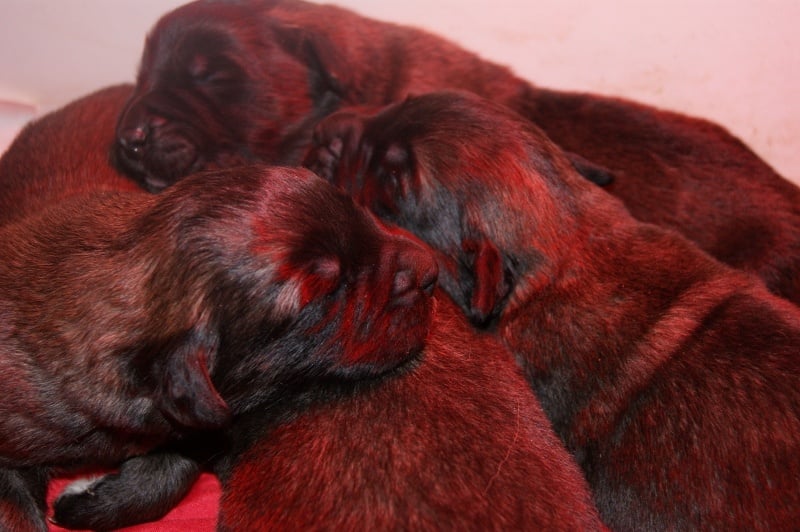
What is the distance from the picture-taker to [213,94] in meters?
3.79

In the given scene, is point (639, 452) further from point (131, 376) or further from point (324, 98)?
point (324, 98)

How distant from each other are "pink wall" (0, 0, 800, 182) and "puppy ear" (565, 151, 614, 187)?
Answer: 1300mm

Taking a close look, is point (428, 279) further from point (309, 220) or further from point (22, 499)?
point (22, 499)

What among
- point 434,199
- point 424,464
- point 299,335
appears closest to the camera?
point 424,464

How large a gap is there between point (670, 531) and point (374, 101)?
7.85ft

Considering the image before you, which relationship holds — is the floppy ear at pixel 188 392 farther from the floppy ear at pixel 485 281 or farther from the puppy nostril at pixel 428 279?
the floppy ear at pixel 485 281

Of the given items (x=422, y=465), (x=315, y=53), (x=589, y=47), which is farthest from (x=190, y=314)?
(x=589, y=47)

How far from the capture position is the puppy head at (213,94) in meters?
3.67

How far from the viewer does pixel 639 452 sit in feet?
9.59

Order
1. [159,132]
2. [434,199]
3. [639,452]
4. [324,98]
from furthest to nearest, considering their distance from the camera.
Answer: [324,98] → [159,132] → [434,199] → [639,452]

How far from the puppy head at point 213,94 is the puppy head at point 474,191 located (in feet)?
2.35

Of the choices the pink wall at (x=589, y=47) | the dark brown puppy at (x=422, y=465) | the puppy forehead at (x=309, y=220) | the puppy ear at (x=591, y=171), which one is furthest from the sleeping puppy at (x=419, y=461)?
the pink wall at (x=589, y=47)

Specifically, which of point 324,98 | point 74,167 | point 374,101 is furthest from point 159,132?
point 374,101

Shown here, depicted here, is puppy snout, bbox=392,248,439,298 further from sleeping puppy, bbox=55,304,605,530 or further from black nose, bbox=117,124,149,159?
black nose, bbox=117,124,149,159
